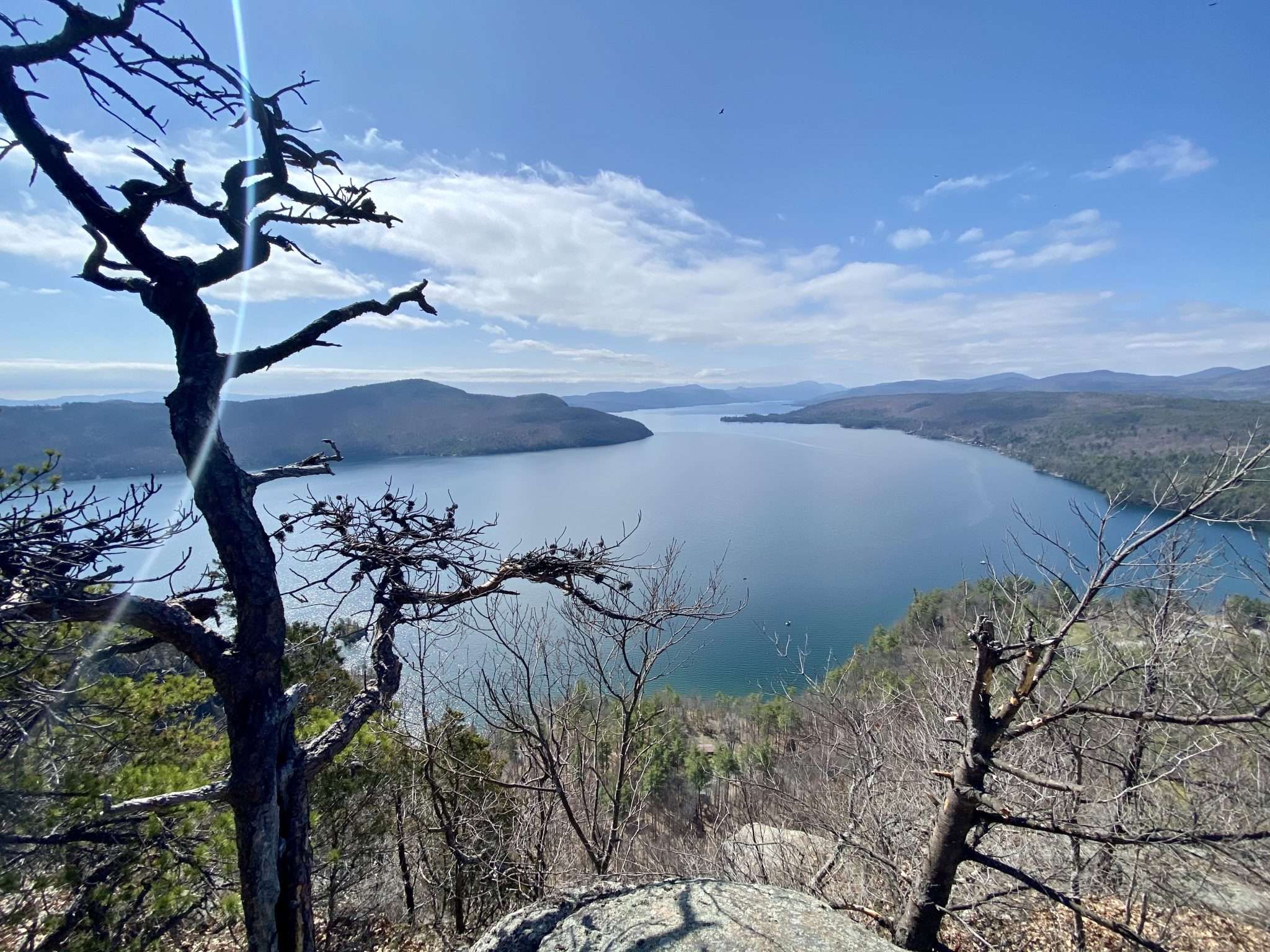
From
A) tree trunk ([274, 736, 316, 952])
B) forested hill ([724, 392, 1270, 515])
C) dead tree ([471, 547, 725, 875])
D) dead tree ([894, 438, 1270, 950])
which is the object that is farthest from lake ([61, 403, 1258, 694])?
forested hill ([724, 392, 1270, 515])

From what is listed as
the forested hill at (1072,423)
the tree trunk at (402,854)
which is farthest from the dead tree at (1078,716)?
the forested hill at (1072,423)

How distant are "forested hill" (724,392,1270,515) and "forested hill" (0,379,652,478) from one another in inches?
2681

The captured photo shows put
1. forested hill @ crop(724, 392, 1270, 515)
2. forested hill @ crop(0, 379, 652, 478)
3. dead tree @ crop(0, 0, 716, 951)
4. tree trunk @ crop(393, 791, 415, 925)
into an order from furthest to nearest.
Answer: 1. forested hill @ crop(724, 392, 1270, 515)
2. forested hill @ crop(0, 379, 652, 478)
3. tree trunk @ crop(393, 791, 415, 925)
4. dead tree @ crop(0, 0, 716, 951)

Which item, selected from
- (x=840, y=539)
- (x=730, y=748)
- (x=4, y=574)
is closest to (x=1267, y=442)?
(x=4, y=574)

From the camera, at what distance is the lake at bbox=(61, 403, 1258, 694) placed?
94.9ft

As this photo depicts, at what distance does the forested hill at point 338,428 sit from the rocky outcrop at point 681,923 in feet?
155

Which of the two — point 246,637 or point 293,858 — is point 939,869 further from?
point 246,637

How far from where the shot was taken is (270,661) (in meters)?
2.62

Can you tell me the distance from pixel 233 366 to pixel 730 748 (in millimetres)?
25696

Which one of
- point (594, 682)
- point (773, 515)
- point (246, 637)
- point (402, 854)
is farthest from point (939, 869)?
point (773, 515)

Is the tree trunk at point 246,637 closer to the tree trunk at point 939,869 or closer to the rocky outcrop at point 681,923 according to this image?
the rocky outcrop at point 681,923

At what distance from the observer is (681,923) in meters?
3.07

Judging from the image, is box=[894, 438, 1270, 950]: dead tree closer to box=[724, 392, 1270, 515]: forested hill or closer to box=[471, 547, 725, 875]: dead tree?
box=[471, 547, 725, 875]: dead tree

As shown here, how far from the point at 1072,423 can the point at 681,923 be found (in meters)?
129
